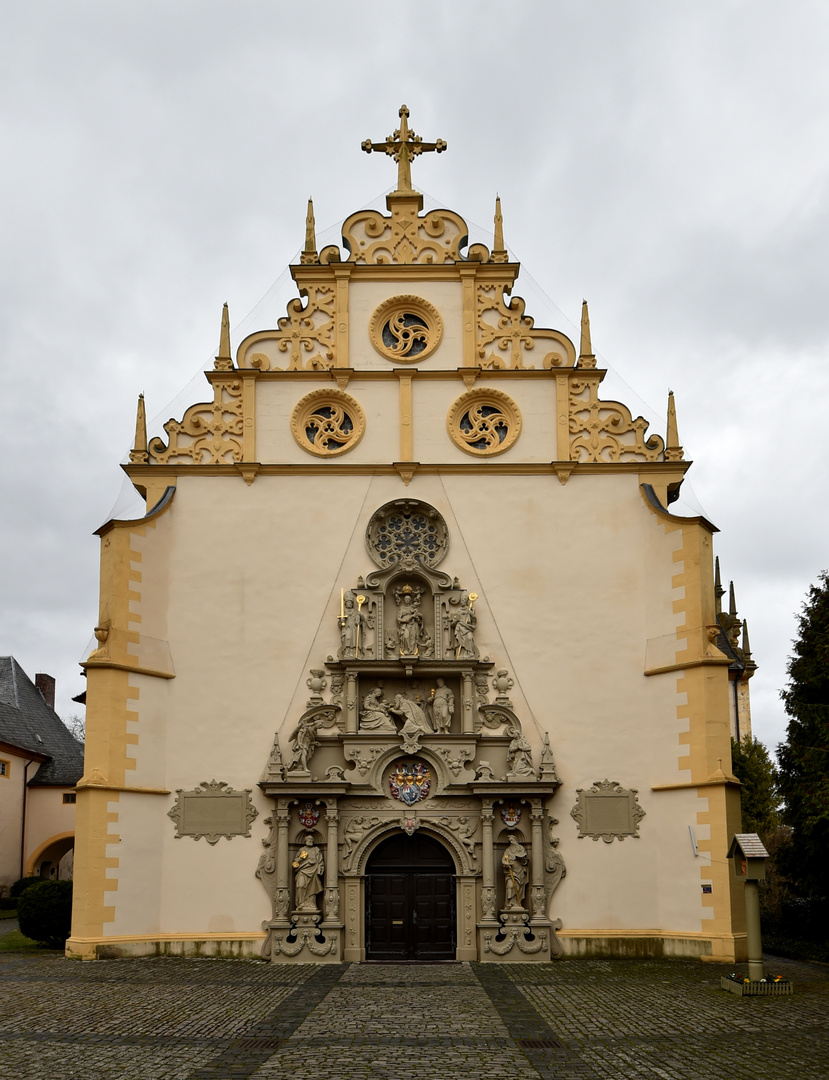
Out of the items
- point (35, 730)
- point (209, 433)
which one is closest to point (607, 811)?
point (209, 433)

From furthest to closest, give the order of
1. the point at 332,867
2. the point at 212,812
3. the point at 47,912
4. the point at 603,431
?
the point at 603,431, the point at 47,912, the point at 212,812, the point at 332,867

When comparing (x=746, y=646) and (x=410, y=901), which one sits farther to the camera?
(x=746, y=646)

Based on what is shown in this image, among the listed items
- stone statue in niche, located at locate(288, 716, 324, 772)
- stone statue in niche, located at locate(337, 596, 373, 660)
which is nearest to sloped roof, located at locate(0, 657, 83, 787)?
stone statue in niche, located at locate(288, 716, 324, 772)

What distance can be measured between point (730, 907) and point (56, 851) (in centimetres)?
2496

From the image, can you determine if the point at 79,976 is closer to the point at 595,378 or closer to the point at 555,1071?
the point at 555,1071

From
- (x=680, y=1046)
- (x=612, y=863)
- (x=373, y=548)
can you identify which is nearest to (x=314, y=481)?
(x=373, y=548)

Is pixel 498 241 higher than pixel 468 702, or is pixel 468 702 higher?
pixel 498 241

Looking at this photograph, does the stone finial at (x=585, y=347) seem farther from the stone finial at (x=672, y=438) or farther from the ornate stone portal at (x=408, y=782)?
the ornate stone portal at (x=408, y=782)

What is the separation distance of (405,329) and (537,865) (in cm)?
951

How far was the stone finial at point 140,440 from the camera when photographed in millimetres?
19922

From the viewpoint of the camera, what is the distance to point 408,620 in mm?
18891

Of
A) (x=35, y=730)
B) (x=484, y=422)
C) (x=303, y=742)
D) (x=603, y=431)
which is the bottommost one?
(x=303, y=742)

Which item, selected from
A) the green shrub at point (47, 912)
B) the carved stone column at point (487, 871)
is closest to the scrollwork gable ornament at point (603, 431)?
the carved stone column at point (487, 871)

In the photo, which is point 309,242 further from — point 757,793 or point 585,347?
point 757,793
